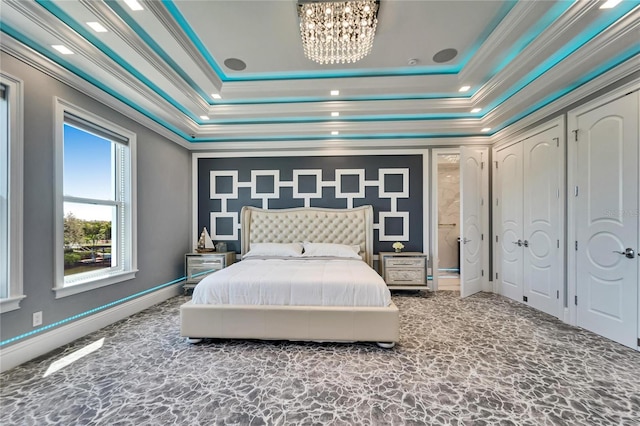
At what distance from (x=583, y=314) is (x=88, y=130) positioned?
5.93 m

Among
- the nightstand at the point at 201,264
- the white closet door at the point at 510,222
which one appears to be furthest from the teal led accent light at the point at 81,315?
the white closet door at the point at 510,222

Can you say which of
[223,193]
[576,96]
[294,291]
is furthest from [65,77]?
[576,96]

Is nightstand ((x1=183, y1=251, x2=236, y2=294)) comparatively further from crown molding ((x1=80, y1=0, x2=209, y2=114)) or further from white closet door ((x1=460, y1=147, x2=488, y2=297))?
white closet door ((x1=460, y1=147, x2=488, y2=297))

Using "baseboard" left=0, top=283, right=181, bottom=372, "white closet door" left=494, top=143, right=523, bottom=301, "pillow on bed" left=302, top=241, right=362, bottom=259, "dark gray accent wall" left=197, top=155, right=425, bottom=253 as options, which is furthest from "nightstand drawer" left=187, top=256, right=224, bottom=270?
"white closet door" left=494, top=143, right=523, bottom=301

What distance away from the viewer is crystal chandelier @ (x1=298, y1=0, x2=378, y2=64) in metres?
2.07

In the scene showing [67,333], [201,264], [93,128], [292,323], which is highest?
[93,128]

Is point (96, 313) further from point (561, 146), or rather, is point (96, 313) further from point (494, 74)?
point (561, 146)

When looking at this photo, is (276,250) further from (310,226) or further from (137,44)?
(137,44)

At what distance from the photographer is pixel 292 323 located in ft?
8.17

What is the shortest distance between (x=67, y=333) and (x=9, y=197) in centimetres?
139

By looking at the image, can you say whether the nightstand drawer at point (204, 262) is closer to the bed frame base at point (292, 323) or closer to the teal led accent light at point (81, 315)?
the teal led accent light at point (81, 315)

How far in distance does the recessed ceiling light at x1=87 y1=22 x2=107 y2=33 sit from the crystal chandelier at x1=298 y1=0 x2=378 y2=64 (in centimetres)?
158

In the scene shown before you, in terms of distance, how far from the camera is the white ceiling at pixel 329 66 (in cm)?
202

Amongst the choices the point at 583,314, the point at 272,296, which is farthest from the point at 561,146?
the point at 272,296
